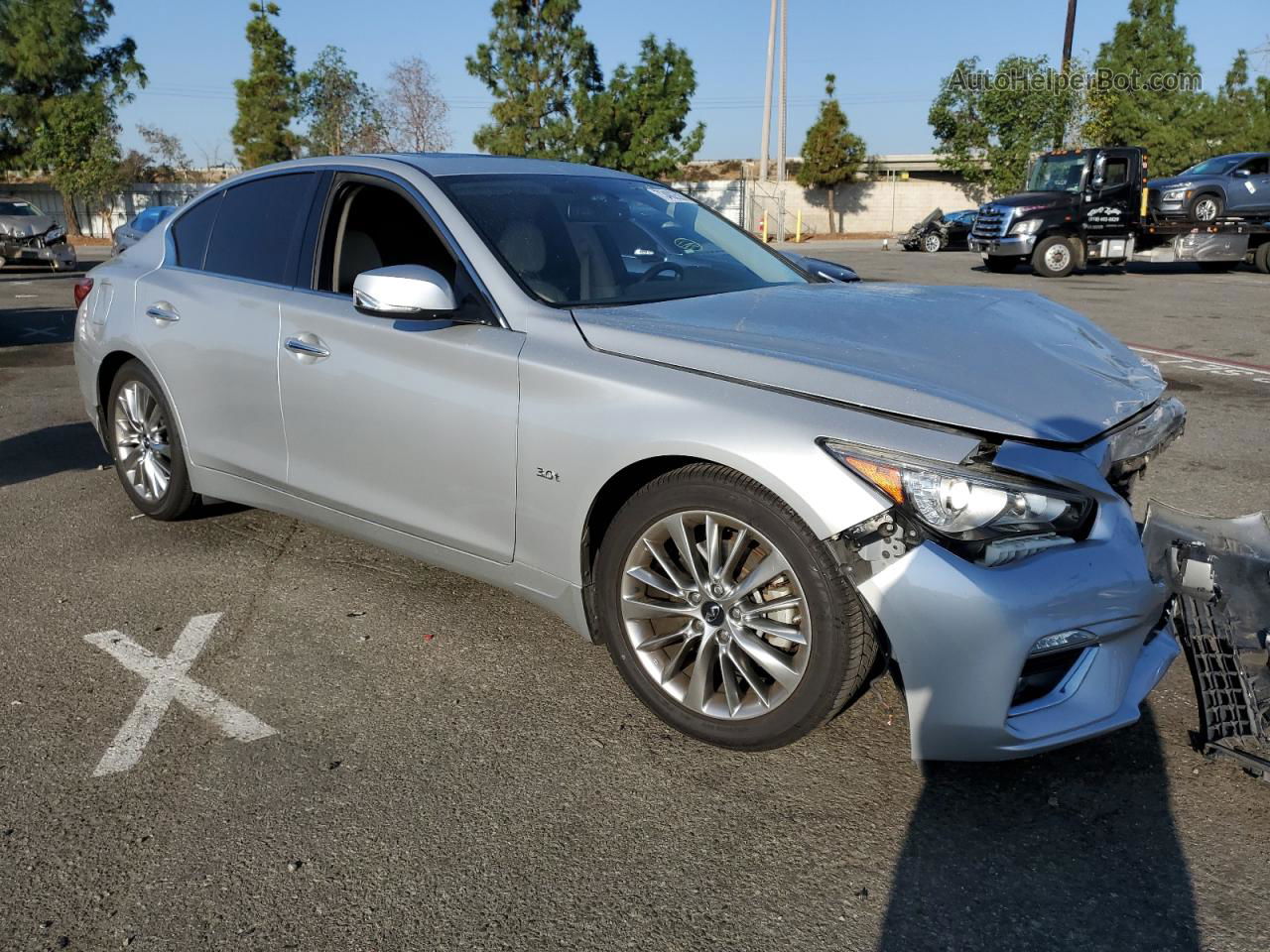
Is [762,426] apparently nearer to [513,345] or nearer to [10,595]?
[513,345]

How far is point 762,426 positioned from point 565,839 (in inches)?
44.5

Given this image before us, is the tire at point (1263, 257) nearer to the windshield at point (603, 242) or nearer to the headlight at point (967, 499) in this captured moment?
the windshield at point (603, 242)

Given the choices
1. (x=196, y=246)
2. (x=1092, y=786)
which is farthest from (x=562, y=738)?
(x=196, y=246)

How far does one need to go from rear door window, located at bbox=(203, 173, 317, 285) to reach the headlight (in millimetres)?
2595

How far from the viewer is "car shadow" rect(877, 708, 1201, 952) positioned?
231 cm

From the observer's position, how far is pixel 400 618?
4.02 meters

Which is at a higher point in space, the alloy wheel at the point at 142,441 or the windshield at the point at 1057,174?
the windshield at the point at 1057,174

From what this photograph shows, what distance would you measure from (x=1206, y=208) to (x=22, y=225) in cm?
2377

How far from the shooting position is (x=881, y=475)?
103 inches

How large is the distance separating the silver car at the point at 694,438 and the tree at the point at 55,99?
164 feet

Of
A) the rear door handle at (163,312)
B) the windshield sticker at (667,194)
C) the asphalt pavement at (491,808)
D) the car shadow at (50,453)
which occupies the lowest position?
the car shadow at (50,453)

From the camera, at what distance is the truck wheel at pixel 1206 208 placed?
70.8ft

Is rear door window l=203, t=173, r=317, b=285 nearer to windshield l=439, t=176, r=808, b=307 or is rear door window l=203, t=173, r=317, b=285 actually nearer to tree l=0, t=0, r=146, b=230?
windshield l=439, t=176, r=808, b=307

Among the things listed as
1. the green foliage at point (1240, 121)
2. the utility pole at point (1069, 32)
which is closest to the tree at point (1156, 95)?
the green foliage at point (1240, 121)
